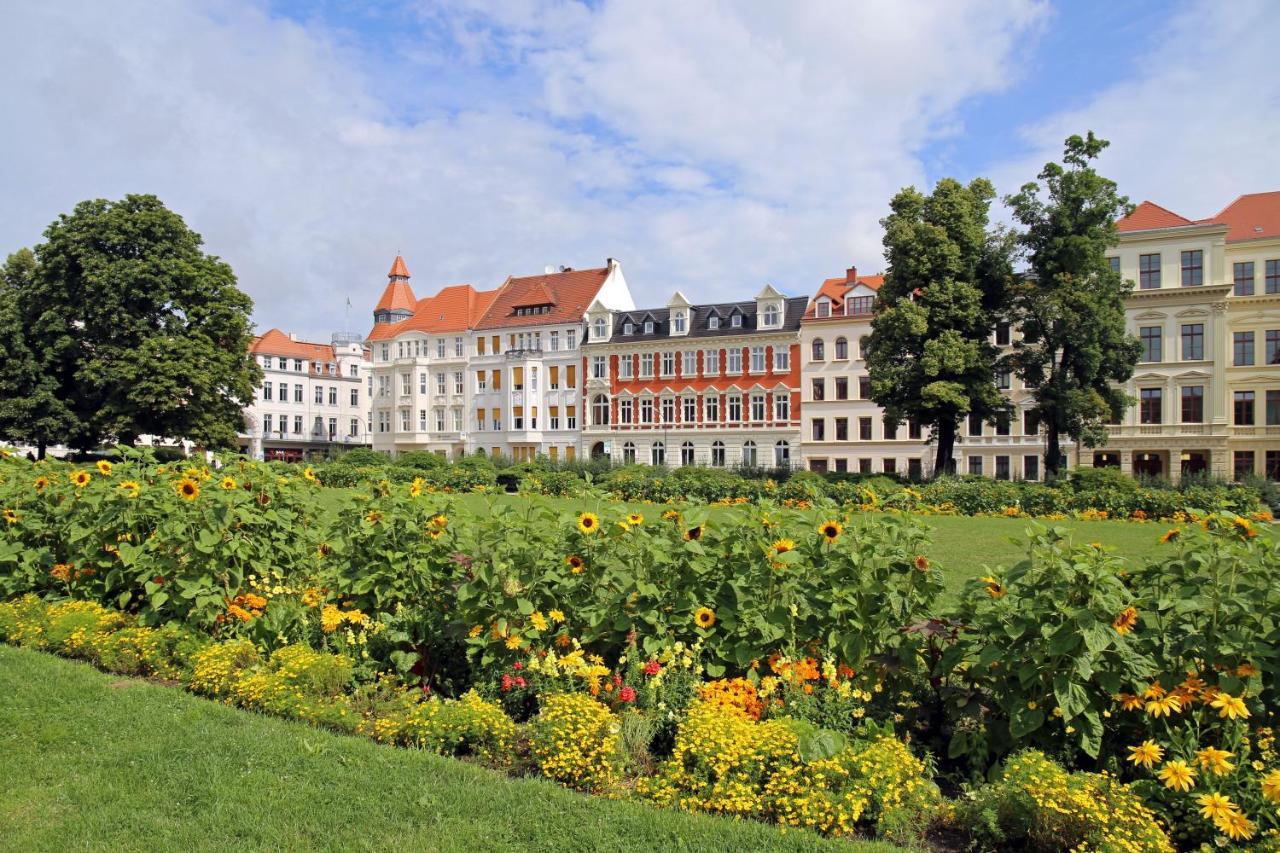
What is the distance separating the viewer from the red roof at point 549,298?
60.7 metres

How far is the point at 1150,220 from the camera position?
4347cm

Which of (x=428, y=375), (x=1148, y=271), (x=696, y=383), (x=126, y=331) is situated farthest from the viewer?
(x=428, y=375)

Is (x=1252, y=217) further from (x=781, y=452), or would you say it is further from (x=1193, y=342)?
(x=781, y=452)

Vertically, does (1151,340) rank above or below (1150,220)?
below

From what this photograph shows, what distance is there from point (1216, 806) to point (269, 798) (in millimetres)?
4622

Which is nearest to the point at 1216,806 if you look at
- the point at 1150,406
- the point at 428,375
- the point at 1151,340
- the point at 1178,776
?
the point at 1178,776

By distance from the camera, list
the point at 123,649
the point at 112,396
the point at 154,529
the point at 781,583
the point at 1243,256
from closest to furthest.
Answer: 1. the point at 781,583
2. the point at 123,649
3. the point at 154,529
4. the point at 112,396
5. the point at 1243,256

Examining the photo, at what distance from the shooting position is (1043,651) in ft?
13.5

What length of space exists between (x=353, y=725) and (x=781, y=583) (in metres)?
2.95

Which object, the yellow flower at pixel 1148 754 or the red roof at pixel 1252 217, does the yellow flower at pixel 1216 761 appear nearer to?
the yellow flower at pixel 1148 754

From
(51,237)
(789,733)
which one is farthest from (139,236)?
(789,733)

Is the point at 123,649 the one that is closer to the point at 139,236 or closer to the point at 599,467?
the point at 599,467

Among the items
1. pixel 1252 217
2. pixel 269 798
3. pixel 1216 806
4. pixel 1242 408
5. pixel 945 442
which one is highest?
pixel 1252 217

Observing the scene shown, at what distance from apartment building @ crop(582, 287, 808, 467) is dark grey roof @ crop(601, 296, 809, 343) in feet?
0.24
